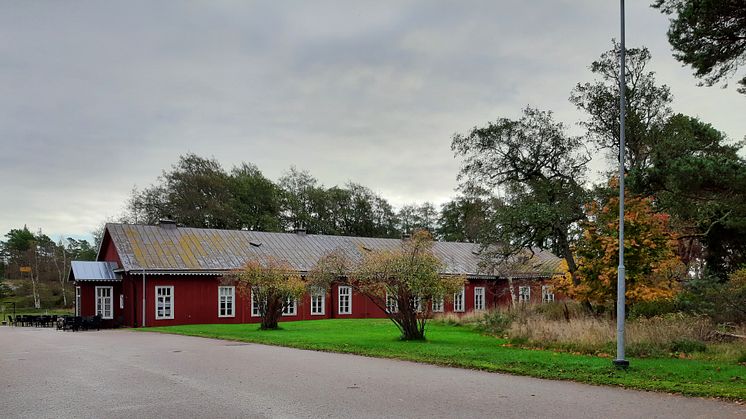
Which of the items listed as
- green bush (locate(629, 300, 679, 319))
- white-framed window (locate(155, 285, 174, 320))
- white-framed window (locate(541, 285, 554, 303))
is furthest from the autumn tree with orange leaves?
white-framed window (locate(155, 285, 174, 320))

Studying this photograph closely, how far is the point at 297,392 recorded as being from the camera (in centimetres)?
994

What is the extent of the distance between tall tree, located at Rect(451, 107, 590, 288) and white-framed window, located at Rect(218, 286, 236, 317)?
16.0 meters

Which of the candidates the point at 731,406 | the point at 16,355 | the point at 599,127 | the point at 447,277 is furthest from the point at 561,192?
the point at 16,355

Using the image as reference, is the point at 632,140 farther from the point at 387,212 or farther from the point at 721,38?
the point at 387,212

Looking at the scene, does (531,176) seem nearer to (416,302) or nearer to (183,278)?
(416,302)

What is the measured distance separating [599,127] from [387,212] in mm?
51730

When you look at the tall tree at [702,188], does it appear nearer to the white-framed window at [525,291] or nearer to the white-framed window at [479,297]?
the white-framed window at [525,291]

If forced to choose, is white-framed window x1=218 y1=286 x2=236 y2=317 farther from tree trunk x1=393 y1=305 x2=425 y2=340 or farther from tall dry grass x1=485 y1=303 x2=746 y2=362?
tall dry grass x1=485 y1=303 x2=746 y2=362

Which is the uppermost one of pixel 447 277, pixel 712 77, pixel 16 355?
pixel 712 77

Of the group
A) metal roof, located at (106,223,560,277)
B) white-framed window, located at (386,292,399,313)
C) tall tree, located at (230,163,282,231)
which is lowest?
white-framed window, located at (386,292,399,313)

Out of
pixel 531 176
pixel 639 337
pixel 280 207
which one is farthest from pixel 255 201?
pixel 639 337

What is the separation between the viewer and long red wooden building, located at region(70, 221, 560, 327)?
3262 centimetres

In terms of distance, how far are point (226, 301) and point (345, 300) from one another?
8.09 metres

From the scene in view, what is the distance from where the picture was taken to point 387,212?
75.6m
